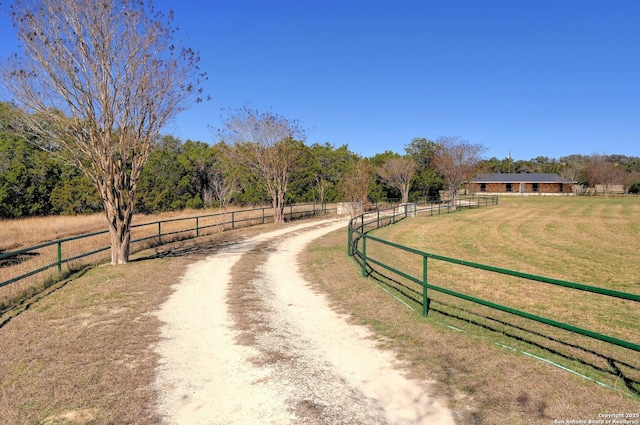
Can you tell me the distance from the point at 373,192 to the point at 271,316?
142ft

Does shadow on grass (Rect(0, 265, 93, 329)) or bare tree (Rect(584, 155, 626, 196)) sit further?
bare tree (Rect(584, 155, 626, 196))

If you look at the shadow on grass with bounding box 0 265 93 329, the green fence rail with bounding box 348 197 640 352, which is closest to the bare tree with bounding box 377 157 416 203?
the green fence rail with bounding box 348 197 640 352

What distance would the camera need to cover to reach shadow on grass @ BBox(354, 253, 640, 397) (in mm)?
5561

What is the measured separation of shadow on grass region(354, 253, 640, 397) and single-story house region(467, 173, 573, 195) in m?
76.7

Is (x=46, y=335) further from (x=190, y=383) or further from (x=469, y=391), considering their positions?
(x=469, y=391)

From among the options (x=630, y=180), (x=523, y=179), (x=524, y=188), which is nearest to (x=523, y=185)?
(x=524, y=188)

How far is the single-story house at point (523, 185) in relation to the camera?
268 feet

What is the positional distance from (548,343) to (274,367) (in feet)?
13.7

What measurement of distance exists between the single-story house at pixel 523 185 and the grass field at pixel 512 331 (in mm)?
68353

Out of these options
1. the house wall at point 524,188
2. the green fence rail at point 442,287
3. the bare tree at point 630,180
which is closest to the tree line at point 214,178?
the green fence rail at point 442,287

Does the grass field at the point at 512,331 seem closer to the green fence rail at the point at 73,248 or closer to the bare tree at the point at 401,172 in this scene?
the green fence rail at the point at 73,248

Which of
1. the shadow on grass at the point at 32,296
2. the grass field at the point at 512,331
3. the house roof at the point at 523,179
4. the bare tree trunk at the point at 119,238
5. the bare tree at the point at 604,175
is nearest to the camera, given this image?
the grass field at the point at 512,331

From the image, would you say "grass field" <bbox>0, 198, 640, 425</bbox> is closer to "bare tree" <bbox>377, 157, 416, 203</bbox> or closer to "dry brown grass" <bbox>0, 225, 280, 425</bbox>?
"dry brown grass" <bbox>0, 225, 280, 425</bbox>

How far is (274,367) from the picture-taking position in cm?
564
